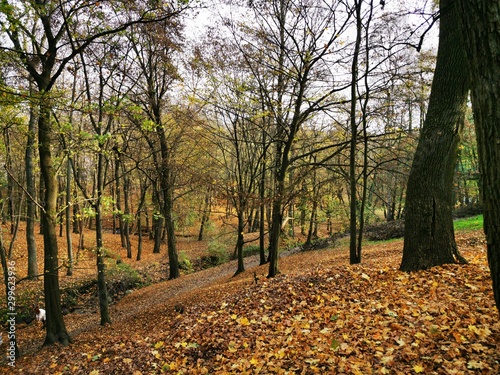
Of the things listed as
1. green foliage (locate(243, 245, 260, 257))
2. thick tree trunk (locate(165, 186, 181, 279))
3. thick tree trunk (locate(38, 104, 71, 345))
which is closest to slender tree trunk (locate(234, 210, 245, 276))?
thick tree trunk (locate(165, 186, 181, 279))

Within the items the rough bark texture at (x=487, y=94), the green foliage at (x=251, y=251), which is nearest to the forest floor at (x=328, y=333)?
the rough bark texture at (x=487, y=94)

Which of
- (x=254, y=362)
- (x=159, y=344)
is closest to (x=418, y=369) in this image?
(x=254, y=362)

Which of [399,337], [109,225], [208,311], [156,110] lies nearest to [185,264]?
[156,110]

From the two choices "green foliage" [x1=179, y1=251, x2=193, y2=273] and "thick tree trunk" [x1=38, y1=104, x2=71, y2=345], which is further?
"green foliage" [x1=179, y1=251, x2=193, y2=273]

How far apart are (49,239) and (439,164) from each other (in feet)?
29.0

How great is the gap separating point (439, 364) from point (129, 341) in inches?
216

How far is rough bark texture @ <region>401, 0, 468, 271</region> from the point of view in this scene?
5414 millimetres

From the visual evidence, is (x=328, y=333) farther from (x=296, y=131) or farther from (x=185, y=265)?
(x=185, y=265)

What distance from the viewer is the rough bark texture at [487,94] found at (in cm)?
195

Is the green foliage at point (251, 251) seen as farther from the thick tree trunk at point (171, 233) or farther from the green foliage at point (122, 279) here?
the green foliage at point (122, 279)

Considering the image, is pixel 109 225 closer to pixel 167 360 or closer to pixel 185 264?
pixel 185 264

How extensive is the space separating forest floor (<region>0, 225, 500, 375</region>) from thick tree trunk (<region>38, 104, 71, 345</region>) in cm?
42

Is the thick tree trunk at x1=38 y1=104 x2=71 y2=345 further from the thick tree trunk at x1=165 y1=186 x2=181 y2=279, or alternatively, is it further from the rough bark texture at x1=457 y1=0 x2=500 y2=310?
the rough bark texture at x1=457 y1=0 x2=500 y2=310

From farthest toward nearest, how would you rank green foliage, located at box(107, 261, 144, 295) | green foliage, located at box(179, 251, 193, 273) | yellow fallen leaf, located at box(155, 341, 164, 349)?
green foliage, located at box(179, 251, 193, 273) → green foliage, located at box(107, 261, 144, 295) → yellow fallen leaf, located at box(155, 341, 164, 349)
